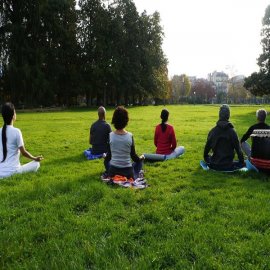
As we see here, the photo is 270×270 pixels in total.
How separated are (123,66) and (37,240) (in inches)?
2395

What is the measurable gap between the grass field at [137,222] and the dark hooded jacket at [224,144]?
0.40m

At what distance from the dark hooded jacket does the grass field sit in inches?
15.6

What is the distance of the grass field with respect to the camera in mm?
4168

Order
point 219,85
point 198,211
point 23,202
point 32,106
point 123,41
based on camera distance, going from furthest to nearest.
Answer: point 219,85 → point 123,41 → point 32,106 → point 23,202 → point 198,211

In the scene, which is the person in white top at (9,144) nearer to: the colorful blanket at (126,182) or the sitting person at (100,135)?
the colorful blanket at (126,182)

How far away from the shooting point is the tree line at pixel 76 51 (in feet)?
150

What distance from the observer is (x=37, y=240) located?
4762mm

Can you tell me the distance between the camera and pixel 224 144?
8445 mm

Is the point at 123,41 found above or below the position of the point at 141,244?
above

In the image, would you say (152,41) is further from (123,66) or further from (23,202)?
(23,202)

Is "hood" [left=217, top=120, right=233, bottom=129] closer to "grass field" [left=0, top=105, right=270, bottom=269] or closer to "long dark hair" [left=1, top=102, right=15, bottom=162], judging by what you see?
"grass field" [left=0, top=105, right=270, bottom=269]

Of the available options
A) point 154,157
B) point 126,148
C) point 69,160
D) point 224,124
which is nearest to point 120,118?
point 126,148

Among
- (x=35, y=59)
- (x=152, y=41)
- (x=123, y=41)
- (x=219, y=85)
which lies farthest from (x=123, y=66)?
(x=219, y=85)

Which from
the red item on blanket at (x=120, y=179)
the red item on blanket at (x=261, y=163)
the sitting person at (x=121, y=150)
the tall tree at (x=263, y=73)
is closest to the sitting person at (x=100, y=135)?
the sitting person at (x=121, y=150)
